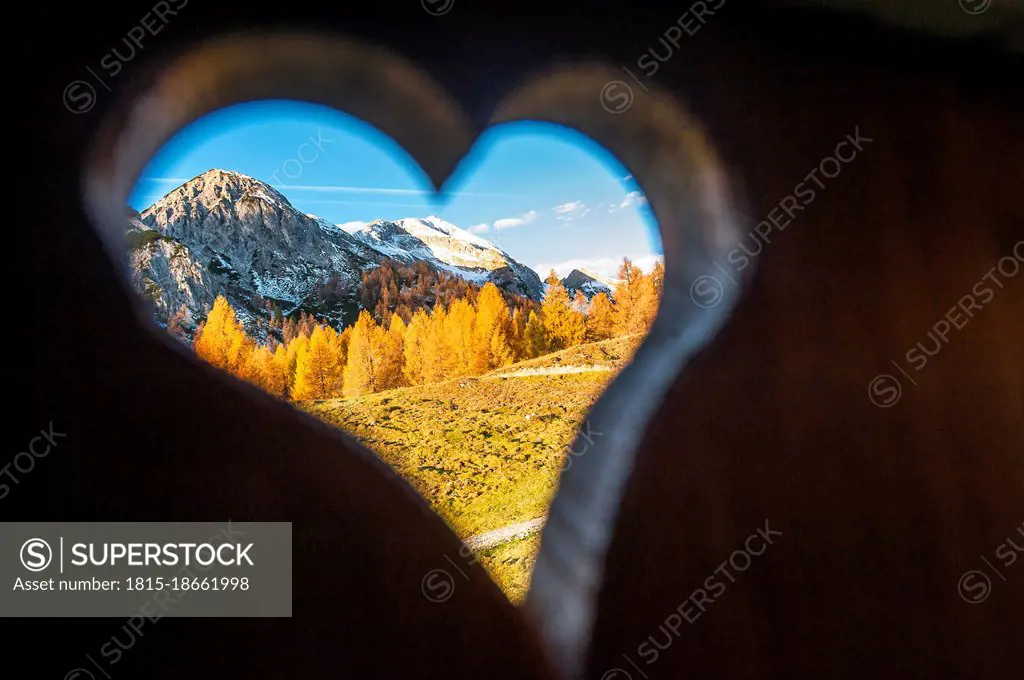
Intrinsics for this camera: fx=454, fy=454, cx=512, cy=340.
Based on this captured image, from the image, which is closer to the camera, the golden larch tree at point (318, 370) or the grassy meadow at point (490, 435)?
the grassy meadow at point (490, 435)

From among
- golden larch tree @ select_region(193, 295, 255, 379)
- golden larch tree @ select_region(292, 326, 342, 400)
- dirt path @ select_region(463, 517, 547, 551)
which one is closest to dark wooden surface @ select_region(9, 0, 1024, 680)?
dirt path @ select_region(463, 517, 547, 551)

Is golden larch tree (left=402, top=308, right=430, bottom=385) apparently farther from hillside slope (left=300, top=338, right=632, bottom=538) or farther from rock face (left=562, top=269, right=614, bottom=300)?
hillside slope (left=300, top=338, right=632, bottom=538)

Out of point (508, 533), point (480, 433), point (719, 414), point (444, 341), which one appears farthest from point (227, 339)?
point (719, 414)

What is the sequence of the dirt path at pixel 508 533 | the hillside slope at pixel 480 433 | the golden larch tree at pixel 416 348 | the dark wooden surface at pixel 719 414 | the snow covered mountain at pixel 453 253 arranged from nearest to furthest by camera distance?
the dark wooden surface at pixel 719 414 → the dirt path at pixel 508 533 → the hillside slope at pixel 480 433 → the golden larch tree at pixel 416 348 → the snow covered mountain at pixel 453 253

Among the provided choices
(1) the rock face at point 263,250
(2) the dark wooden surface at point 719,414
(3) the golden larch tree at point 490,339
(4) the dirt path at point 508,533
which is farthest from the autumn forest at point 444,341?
(1) the rock face at point 263,250

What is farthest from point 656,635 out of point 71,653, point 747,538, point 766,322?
point 71,653

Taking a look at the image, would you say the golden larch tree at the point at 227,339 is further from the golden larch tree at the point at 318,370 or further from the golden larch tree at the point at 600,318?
the golden larch tree at the point at 600,318

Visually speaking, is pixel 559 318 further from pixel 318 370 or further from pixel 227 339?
pixel 227 339
